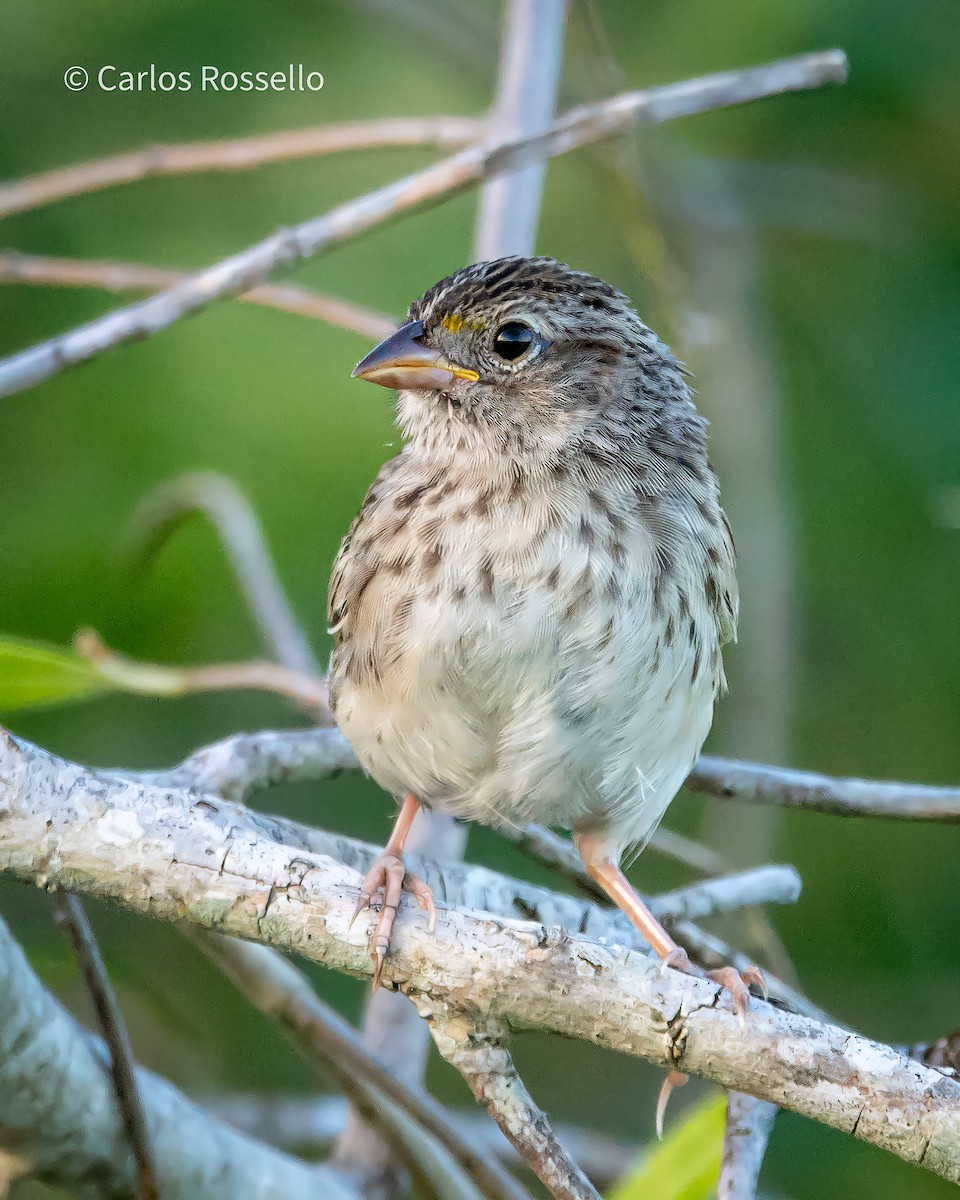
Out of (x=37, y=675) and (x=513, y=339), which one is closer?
(x=37, y=675)

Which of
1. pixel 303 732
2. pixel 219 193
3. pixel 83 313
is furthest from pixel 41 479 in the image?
pixel 303 732

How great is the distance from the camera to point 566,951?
1.67 m

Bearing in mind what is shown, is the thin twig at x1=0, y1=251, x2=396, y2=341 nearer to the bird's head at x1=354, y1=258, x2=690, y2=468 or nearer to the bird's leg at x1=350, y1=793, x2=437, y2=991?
the bird's head at x1=354, y1=258, x2=690, y2=468

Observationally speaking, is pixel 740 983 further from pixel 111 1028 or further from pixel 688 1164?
pixel 111 1028

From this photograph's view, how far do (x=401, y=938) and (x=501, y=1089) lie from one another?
0.22 meters

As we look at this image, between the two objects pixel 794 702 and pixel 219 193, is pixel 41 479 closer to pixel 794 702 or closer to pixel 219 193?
pixel 219 193

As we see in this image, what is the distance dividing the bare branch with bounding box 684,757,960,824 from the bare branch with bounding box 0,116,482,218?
136 cm

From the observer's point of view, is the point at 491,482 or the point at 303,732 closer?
the point at 491,482

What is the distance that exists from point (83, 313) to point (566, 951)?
287cm

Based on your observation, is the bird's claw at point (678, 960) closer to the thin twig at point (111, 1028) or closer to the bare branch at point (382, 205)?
the thin twig at point (111, 1028)

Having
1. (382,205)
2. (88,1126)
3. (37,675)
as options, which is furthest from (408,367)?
(88,1126)

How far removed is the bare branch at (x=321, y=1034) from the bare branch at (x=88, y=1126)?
178 mm

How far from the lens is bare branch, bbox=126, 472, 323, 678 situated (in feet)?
10.2

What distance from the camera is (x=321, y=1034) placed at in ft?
7.87
